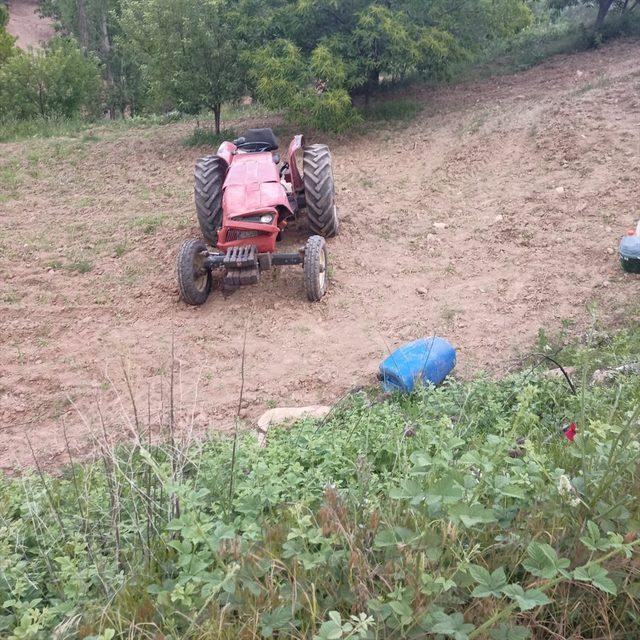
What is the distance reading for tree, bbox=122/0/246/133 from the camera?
36.2 ft

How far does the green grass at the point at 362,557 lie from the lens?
195 cm

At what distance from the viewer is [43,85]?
53.8 feet

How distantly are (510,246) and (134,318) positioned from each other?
13.3ft

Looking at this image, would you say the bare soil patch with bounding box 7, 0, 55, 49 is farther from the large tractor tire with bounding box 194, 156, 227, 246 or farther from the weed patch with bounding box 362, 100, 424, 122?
the large tractor tire with bounding box 194, 156, 227, 246

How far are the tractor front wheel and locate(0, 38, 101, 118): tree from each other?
1213 cm

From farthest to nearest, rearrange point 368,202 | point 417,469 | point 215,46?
point 215,46 → point 368,202 → point 417,469

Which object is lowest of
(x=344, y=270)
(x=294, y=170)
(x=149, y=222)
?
(x=344, y=270)

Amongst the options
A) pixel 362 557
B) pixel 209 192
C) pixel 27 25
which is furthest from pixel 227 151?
pixel 27 25

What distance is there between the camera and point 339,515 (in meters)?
2.38

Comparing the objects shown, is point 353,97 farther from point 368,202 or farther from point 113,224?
point 113,224

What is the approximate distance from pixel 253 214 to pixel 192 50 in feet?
20.7

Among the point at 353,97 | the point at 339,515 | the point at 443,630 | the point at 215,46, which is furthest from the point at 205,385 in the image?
the point at 353,97

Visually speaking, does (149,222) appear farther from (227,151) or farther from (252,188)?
(252,188)

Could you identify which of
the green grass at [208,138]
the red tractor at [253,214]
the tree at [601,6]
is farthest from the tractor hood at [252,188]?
the tree at [601,6]
